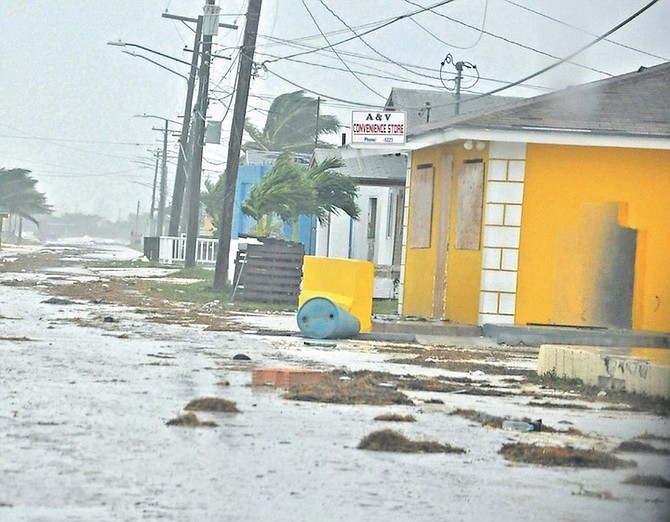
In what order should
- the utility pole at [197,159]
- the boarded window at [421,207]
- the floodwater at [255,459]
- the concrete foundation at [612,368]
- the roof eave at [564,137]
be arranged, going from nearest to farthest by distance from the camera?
the floodwater at [255,459]
the concrete foundation at [612,368]
the roof eave at [564,137]
the boarded window at [421,207]
the utility pole at [197,159]

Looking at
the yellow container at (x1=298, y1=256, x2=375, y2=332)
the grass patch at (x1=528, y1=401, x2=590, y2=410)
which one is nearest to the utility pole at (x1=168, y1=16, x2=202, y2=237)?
the yellow container at (x1=298, y1=256, x2=375, y2=332)

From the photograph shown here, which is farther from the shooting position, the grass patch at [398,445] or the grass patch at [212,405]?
the grass patch at [212,405]

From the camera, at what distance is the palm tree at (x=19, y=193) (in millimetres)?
107875

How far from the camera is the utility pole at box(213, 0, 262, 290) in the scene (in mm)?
35156

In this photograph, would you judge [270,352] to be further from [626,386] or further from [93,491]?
[93,491]

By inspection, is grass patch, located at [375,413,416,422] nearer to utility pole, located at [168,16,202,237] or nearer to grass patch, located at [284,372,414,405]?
grass patch, located at [284,372,414,405]

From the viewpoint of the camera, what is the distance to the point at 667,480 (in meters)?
9.02

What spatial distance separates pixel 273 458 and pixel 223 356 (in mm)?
7962

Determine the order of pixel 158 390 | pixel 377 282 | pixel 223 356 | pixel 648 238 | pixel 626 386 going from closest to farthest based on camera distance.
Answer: pixel 158 390, pixel 626 386, pixel 223 356, pixel 648 238, pixel 377 282

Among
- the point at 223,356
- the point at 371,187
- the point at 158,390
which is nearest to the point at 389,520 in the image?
the point at 158,390

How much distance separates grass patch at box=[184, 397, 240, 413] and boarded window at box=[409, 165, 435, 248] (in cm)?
1600

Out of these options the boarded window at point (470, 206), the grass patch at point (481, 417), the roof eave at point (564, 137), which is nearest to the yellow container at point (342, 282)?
the boarded window at point (470, 206)

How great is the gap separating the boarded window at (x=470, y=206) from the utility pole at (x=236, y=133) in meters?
10.2

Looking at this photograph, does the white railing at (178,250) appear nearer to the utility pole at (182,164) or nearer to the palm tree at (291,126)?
the utility pole at (182,164)
